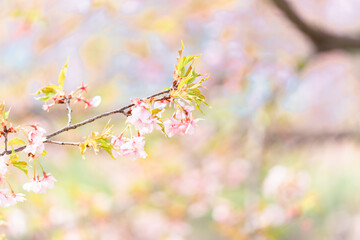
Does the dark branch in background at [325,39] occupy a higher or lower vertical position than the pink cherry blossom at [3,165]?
higher

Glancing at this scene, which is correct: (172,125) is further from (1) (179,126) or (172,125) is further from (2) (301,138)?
(2) (301,138)

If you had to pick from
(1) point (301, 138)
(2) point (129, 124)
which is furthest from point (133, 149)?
(1) point (301, 138)

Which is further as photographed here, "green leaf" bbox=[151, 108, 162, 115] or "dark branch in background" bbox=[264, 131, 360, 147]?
"dark branch in background" bbox=[264, 131, 360, 147]

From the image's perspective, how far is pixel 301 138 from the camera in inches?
132

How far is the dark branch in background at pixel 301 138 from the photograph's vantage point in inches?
124

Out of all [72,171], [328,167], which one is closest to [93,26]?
[72,171]

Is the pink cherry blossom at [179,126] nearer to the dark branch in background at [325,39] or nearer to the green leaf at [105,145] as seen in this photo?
the green leaf at [105,145]

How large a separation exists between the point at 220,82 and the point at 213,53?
193 millimetres

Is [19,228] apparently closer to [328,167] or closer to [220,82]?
[220,82]

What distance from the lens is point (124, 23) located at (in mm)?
3105

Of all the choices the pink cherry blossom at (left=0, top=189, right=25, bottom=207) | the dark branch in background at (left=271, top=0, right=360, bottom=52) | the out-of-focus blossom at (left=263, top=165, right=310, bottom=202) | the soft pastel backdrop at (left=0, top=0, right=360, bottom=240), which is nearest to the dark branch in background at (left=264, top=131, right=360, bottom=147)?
the soft pastel backdrop at (left=0, top=0, right=360, bottom=240)

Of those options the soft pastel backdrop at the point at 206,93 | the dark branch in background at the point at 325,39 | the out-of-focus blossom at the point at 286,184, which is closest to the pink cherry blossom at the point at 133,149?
the soft pastel backdrop at the point at 206,93

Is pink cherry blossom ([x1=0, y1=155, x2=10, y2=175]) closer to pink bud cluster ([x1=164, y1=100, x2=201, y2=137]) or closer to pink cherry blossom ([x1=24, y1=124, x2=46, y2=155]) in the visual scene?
pink cherry blossom ([x1=24, y1=124, x2=46, y2=155])

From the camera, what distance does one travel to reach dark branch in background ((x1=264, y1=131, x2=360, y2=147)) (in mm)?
3139
